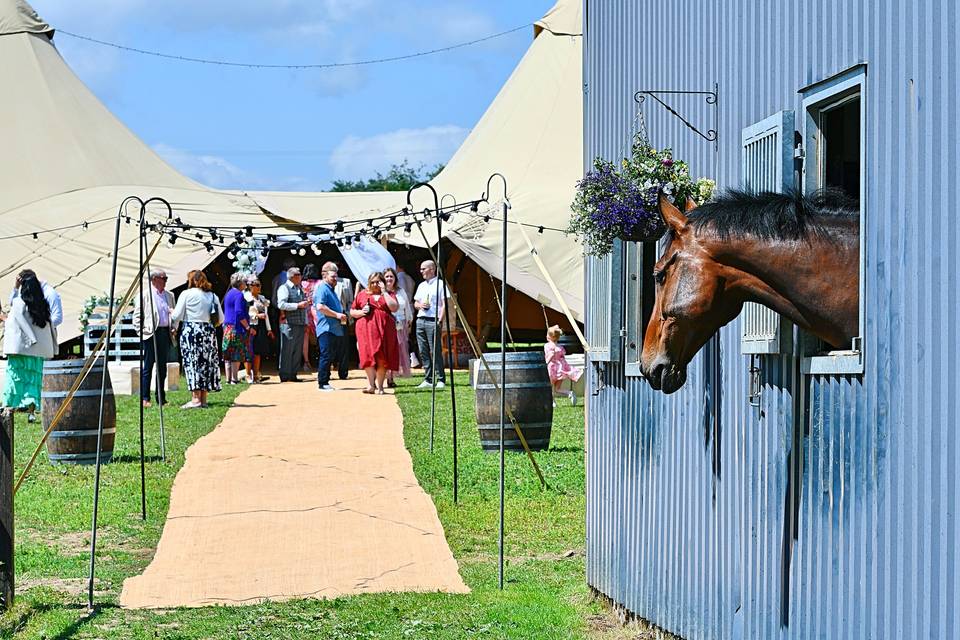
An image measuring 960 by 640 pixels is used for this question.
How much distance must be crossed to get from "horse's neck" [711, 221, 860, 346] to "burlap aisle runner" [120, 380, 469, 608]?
434cm

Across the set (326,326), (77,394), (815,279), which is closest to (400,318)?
(326,326)

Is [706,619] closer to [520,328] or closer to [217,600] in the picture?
[217,600]

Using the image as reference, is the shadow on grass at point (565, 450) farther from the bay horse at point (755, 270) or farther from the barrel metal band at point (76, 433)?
the bay horse at point (755, 270)

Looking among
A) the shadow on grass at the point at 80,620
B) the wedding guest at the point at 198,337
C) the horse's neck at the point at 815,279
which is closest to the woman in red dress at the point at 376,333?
the wedding guest at the point at 198,337

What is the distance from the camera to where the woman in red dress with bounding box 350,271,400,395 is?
1944 cm

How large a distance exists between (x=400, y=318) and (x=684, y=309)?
16.9 meters

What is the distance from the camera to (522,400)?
1339 centimetres

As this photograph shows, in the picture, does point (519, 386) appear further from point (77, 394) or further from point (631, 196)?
point (631, 196)

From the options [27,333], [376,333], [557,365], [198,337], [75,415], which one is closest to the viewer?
[75,415]

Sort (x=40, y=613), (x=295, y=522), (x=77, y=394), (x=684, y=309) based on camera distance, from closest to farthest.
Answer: (x=684, y=309) < (x=40, y=613) < (x=295, y=522) < (x=77, y=394)

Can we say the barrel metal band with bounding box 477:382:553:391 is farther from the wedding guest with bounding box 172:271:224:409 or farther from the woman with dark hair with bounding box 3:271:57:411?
the wedding guest with bounding box 172:271:224:409

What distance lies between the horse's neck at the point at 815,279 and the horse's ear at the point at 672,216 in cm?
32

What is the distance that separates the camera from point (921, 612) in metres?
3.99

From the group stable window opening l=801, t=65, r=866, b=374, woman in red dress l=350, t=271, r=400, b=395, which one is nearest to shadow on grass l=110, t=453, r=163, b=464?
woman in red dress l=350, t=271, r=400, b=395
